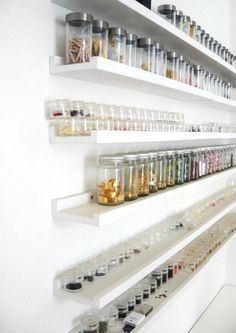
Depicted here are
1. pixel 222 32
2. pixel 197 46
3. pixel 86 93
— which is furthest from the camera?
pixel 222 32

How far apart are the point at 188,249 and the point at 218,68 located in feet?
3.92

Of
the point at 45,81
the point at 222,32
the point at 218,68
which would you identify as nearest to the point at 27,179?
the point at 45,81

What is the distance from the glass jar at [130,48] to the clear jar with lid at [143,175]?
1.19 ft

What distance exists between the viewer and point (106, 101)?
143 cm

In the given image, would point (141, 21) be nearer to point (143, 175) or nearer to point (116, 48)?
point (116, 48)

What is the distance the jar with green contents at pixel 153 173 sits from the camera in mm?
1433

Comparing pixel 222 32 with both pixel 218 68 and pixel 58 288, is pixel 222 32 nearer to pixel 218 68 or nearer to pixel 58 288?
pixel 218 68

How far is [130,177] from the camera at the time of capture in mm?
1301

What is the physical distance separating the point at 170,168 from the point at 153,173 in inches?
7.3

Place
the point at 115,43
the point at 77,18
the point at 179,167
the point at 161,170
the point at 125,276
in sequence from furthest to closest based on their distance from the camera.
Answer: the point at 179,167 → the point at 161,170 → the point at 125,276 → the point at 115,43 → the point at 77,18

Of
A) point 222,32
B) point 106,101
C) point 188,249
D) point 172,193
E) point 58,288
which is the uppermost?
point 222,32

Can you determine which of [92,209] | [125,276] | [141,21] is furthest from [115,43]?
[125,276]

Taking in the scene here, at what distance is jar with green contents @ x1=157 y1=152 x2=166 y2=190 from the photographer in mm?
1513

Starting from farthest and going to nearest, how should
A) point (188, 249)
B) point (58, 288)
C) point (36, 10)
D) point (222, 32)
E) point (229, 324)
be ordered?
point (222, 32)
point (229, 324)
point (188, 249)
point (58, 288)
point (36, 10)
